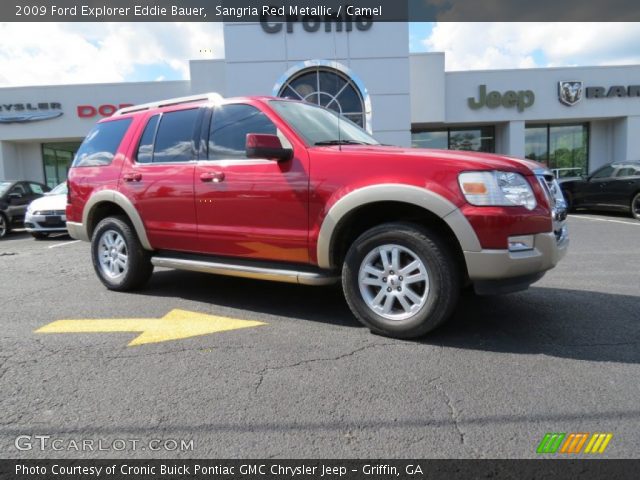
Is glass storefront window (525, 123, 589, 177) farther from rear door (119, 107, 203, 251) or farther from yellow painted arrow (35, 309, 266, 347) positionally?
yellow painted arrow (35, 309, 266, 347)

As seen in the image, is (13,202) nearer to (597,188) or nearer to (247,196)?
(247,196)

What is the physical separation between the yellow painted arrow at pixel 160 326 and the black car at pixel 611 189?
37.3 ft

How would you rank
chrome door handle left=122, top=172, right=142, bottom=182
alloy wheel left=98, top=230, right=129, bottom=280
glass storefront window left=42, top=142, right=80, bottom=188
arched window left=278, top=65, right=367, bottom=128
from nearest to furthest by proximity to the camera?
1. chrome door handle left=122, top=172, right=142, bottom=182
2. alloy wheel left=98, top=230, right=129, bottom=280
3. arched window left=278, top=65, right=367, bottom=128
4. glass storefront window left=42, top=142, right=80, bottom=188

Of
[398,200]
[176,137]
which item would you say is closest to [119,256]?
[176,137]

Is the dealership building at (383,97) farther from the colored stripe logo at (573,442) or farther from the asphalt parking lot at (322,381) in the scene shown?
the colored stripe logo at (573,442)

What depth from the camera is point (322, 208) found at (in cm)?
379

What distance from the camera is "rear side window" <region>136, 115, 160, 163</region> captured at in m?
5.02

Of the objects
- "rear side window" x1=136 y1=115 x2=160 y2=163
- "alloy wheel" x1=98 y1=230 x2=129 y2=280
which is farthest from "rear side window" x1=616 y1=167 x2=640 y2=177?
"alloy wheel" x1=98 y1=230 x2=129 y2=280

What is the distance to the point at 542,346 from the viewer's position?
348 cm

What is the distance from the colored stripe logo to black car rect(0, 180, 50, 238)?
13.4 metres

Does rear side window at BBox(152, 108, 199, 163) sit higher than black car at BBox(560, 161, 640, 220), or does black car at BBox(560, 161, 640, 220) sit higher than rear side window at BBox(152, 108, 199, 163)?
rear side window at BBox(152, 108, 199, 163)

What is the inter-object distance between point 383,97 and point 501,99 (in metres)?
6.43

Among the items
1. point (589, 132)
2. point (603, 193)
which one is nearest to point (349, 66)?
point (603, 193)

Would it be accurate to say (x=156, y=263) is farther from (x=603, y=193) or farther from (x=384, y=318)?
(x=603, y=193)
